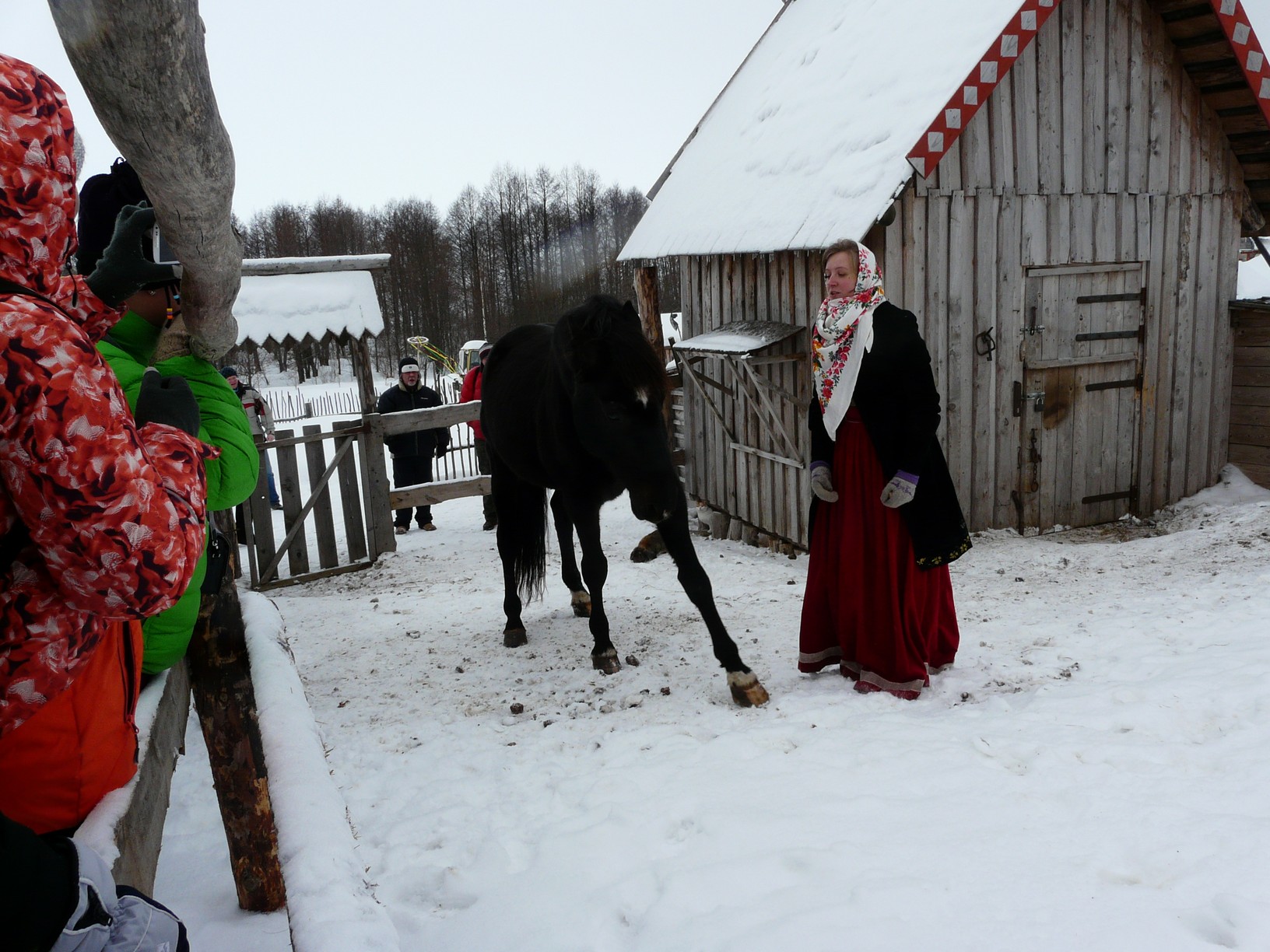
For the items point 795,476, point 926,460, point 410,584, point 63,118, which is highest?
point 63,118

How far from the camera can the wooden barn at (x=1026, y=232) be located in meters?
6.42

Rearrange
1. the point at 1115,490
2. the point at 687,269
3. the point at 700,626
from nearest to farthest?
the point at 700,626 → the point at 1115,490 → the point at 687,269

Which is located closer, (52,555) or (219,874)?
(52,555)

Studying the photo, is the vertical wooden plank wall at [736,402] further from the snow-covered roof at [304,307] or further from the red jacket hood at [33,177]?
the red jacket hood at [33,177]

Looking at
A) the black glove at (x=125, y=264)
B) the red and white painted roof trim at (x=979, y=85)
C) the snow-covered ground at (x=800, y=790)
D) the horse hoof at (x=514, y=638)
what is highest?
the red and white painted roof trim at (x=979, y=85)

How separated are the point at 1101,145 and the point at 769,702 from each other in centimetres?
603

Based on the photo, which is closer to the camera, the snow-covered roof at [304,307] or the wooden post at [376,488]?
the snow-covered roof at [304,307]

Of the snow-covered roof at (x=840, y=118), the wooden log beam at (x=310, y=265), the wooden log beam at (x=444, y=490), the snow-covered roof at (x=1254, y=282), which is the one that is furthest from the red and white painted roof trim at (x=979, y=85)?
the snow-covered roof at (x=1254, y=282)

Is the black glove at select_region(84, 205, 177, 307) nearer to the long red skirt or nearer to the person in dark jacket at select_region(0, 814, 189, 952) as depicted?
the person in dark jacket at select_region(0, 814, 189, 952)

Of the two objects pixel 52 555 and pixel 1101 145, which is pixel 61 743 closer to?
pixel 52 555

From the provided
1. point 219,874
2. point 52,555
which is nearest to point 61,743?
point 52,555

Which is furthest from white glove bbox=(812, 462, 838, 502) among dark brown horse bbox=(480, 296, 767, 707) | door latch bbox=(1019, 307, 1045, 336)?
door latch bbox=(1019, 307, 1045, 336)

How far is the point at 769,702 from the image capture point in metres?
3.78

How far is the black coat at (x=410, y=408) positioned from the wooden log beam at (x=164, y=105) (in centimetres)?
798
